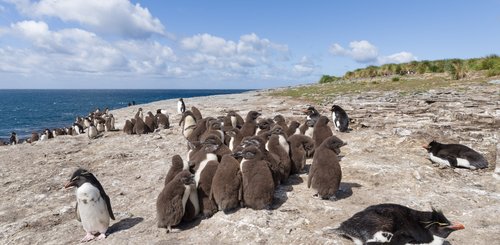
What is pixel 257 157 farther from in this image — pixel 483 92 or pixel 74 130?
pixel 74 130

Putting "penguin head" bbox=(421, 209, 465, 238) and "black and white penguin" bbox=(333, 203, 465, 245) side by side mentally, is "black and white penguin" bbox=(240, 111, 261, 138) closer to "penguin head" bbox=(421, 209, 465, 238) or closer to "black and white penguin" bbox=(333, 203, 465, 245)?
"black and white penguin" bbox=(333, 203, 465, 245)

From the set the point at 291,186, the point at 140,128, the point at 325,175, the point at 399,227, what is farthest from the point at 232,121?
the point at 399,227

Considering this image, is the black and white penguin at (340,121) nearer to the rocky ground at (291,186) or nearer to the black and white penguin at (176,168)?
the rocky ground at (291,186)

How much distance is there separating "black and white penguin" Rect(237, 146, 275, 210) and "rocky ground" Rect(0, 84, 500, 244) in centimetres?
19

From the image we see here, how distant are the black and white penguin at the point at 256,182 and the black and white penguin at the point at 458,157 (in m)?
4.47

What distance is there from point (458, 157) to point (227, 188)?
5521 millimetres

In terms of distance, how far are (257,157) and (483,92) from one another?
16.7 m

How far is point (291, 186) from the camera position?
7.80 m

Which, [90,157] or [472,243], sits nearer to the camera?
[472,243]

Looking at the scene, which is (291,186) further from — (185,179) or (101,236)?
(101,236)

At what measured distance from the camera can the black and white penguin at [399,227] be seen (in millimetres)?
4754

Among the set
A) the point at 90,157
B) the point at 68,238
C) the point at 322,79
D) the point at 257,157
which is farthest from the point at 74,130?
the point at 322,79

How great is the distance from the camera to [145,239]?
617 centimetres

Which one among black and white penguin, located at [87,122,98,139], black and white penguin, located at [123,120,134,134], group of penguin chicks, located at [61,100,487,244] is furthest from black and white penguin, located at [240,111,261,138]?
black and white penguin, located at [87,122,98,139]
